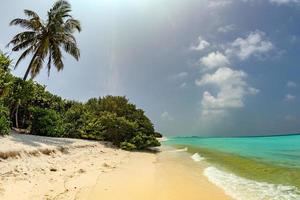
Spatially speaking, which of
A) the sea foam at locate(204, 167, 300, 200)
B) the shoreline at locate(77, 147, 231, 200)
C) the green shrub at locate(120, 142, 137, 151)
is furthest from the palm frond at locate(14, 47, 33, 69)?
the sea foam at locate(204, 167, 300, 200)

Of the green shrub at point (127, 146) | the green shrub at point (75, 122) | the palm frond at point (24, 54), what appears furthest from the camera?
the green shrub at point (75, 122)

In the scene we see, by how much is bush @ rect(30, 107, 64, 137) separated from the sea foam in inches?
555

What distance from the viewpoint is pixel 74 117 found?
26922 millimetres

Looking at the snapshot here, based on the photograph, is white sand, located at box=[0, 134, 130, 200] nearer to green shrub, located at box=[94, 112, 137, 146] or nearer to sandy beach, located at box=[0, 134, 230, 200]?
sandy beach, located at box=[0, 134, 230, 200]

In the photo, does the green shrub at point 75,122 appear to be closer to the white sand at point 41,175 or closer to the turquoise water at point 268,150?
the white sand at point 41,175

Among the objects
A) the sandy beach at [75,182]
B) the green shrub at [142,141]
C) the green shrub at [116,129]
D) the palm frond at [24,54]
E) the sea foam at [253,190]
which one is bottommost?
the sea foam at [253,190]

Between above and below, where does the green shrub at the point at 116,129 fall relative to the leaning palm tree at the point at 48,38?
below

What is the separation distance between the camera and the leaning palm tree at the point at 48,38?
23094 mm

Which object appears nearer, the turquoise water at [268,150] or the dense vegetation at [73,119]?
the turquoise water at [268,150]

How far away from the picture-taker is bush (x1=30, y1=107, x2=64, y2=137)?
21969mm

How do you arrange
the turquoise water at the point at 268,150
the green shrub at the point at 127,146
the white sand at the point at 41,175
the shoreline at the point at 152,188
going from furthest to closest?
1. the green shrub at the point at 127,146
2. the turquoise water at the point at 268,150
3. the shoreline at the point at 152,188
4. the white sand at the point at 41,175

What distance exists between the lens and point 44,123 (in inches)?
867

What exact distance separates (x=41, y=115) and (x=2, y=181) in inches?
599

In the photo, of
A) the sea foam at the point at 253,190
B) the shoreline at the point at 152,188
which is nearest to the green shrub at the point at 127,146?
the shoreline at the point at 152,188
